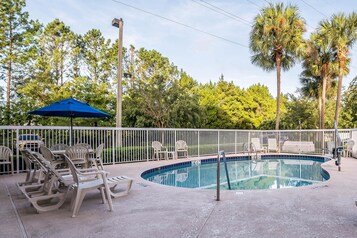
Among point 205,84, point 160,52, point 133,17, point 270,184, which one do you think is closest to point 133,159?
point 270,184

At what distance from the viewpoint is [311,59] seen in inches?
696

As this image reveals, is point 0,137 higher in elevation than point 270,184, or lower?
higher

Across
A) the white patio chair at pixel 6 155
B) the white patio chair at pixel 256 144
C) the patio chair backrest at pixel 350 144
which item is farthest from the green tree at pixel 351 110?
the white patio chair at pixel 6 155

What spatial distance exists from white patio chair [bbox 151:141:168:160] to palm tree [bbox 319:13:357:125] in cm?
1099

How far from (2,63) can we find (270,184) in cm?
1530

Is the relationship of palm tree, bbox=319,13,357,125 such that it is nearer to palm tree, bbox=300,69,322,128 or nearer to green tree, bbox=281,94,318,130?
palm tree, bbox=300,69,322,128

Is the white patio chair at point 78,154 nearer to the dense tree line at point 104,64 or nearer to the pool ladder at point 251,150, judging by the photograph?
the pool ladder at point 251,150

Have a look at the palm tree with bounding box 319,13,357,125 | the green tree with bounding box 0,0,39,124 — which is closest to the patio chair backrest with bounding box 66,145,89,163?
the green tree with bounding box 0,0,39,124

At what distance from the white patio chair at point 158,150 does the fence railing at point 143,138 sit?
0.51 ft

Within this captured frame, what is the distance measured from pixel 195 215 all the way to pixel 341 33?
1660cm

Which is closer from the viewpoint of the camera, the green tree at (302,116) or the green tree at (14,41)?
the green tree at (14,41)

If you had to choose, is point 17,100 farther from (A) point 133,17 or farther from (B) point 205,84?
(B) point 205,84

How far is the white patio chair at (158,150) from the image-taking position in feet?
32.3

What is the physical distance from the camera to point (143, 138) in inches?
383
